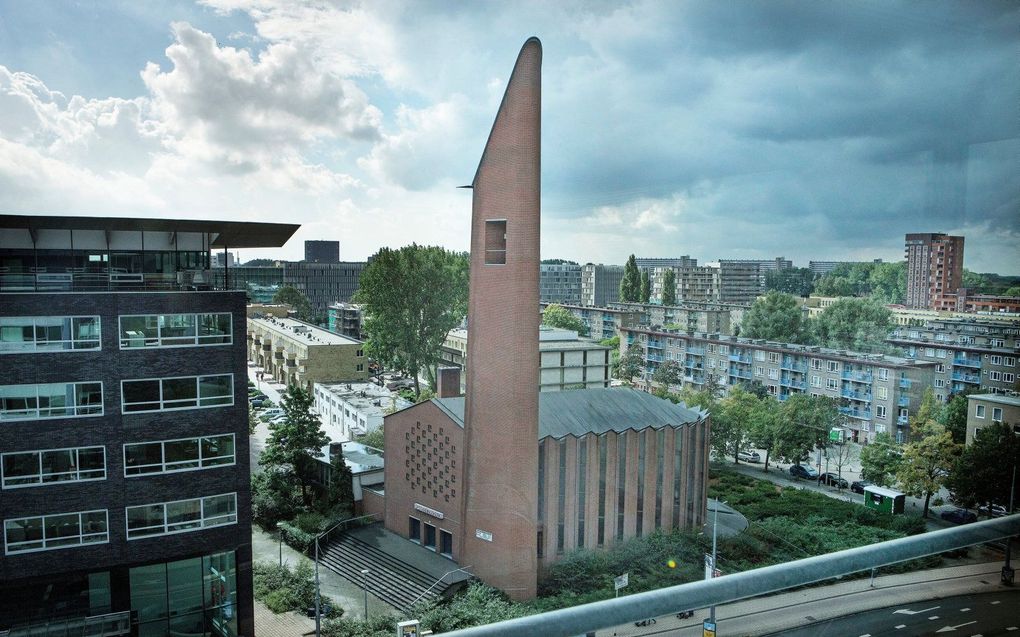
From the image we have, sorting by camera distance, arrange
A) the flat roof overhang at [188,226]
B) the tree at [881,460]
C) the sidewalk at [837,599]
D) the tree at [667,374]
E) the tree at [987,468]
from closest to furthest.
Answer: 1. the sidewalk at [837,599]
2. the flat roof overhang at [188,226]
3. the tree at [987,468]
4. the tree at [881,460]
5. the tree at [667,374]

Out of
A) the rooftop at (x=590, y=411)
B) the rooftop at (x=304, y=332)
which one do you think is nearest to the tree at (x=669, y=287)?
the rooftop at (x=590, y=411)

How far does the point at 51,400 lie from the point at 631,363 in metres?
3.31

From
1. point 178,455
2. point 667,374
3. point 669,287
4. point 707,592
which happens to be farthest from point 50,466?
point 667,374

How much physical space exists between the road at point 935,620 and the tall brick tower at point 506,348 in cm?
250

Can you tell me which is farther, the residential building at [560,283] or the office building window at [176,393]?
the residential building at [560,283]

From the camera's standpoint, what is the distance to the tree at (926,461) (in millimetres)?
4543

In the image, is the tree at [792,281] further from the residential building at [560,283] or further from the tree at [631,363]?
the residential building at [560,283]

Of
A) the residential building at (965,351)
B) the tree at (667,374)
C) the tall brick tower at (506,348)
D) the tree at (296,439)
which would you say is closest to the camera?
the tree at (296,439)

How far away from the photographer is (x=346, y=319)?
386 centimetres

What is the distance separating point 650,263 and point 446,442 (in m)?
1.76

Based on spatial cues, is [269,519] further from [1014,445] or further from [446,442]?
[1014,445]

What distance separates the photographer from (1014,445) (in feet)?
13.4

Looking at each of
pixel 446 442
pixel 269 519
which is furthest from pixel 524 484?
pixel 269 519

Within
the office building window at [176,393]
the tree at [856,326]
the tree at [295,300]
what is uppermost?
the tree at [295,300]
